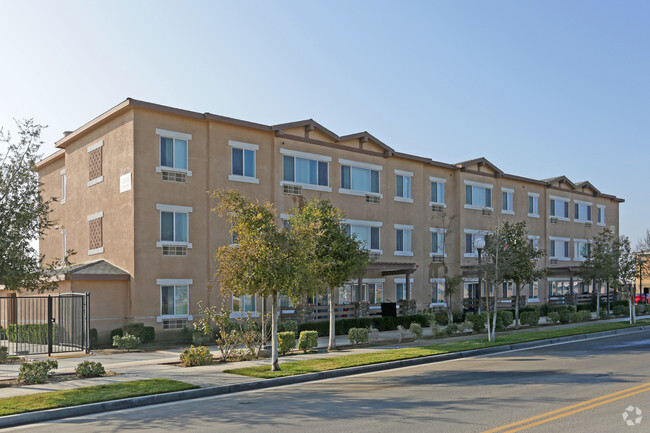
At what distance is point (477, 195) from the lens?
Result: 4284 cm

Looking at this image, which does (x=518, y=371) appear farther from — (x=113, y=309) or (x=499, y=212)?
(x=499, y=212)

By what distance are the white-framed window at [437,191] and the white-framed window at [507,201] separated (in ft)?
20.6

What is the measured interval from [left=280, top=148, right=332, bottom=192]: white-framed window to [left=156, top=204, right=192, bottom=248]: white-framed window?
5.42m

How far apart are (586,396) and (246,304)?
767 inches

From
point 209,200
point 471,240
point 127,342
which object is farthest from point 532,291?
point 127,342

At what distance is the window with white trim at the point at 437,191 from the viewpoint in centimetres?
3984

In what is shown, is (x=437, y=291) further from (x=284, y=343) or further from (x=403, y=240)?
(x=284, y=343)

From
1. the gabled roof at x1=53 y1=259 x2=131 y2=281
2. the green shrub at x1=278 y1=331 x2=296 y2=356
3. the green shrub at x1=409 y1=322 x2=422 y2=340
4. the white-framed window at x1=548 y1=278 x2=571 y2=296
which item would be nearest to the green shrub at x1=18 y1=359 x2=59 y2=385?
the green shrub at x1=278 y1=331 x2=296 y2=356

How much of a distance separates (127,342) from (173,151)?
8.65 meters

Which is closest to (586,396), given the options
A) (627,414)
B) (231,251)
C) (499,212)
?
(627,414)

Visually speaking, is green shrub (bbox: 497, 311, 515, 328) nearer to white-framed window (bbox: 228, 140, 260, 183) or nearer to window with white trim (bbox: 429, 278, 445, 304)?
window with white trim (bbox: 429, 278, 445, 304)

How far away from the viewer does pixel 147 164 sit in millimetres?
26922

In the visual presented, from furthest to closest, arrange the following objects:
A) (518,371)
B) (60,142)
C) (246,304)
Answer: (60,142)
(246,304)
(518,371)

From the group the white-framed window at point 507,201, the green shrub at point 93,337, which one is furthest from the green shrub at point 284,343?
the white-framed window at point 507,201
